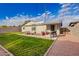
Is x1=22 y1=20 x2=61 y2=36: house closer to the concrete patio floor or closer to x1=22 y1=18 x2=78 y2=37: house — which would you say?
x1=22 y1=18 x2=78 y2=37: house

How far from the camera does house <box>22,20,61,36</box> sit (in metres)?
2.80

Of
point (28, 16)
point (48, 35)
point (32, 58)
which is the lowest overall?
point (32, 58)

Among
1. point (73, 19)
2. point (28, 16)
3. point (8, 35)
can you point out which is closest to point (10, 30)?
point (8, 35)

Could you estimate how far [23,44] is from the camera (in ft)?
9.20

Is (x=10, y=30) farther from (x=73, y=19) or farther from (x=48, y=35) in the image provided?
(x=73, y=19)

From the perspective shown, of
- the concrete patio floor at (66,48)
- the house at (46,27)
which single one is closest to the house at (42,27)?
the house at (46,27)

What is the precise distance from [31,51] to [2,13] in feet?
1.63

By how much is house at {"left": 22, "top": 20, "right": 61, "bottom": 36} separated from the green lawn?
0.08 meters

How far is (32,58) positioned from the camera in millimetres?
2768

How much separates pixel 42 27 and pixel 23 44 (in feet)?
0.88

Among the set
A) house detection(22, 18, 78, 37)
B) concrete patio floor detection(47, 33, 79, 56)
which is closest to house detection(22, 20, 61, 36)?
house detection(22, 18, 78, 37)

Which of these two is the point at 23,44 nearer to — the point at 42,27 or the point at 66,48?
the point at 42,27

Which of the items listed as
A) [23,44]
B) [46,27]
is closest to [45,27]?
[46,27]

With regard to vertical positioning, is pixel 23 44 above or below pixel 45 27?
below
